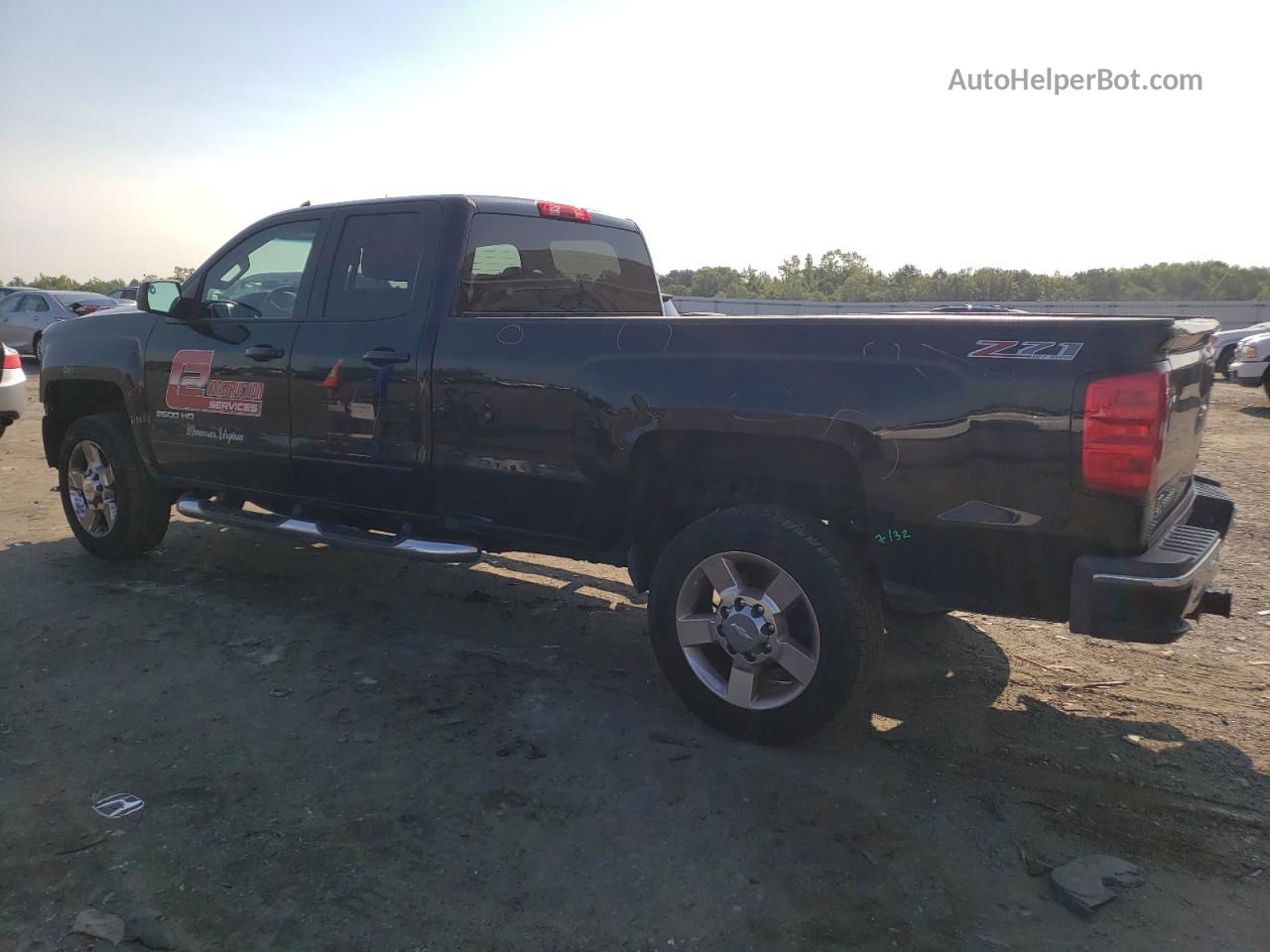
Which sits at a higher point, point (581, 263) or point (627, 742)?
point (581, 263)

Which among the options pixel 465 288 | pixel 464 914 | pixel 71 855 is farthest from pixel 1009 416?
pixel 71 855

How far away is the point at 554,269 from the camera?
483cm

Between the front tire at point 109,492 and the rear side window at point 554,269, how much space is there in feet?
8.71

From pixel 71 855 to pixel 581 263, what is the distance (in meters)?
3.51

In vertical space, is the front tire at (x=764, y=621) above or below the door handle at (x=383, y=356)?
below

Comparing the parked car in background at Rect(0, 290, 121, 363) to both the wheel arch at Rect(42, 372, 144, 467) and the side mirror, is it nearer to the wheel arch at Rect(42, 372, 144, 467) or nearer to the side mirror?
the wheel arch at Rect(42, 372, 144, 467)

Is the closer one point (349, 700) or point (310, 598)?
point (349, 700)

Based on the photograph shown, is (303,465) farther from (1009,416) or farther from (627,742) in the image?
(1009,416)

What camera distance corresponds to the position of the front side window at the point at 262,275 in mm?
4941

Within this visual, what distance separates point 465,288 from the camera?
435cm

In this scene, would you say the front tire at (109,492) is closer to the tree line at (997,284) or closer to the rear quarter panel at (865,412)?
the rear quarter panel at (865,412)

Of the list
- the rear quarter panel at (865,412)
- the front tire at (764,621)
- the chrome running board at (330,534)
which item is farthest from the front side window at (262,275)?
the front tire at (764,621)

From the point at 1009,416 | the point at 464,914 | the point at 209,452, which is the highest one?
the point at 1009,416

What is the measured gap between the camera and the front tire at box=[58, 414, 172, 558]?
18.3 feet
